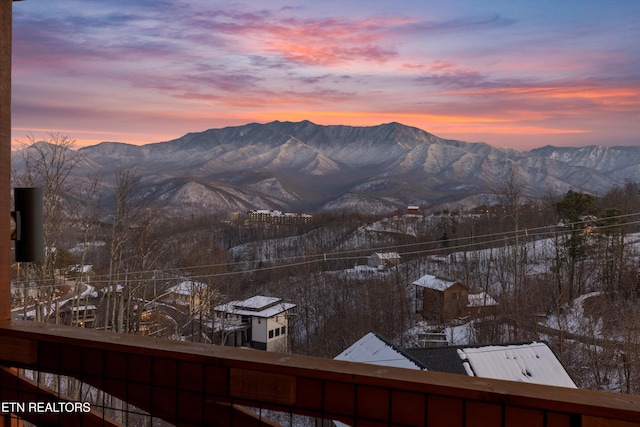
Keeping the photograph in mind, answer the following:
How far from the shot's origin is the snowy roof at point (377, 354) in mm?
7748

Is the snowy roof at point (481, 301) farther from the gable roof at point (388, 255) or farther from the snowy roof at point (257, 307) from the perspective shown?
the gable roof at point (388, 255)

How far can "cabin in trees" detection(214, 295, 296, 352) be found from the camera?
74.9 ft

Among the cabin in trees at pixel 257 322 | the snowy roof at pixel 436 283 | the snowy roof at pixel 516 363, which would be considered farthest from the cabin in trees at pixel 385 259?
the snowy roof at pixel 516 363

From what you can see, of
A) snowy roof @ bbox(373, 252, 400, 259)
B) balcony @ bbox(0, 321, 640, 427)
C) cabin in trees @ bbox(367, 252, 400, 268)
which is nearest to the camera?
balcony @ bbox(0, 321, 640, 427)

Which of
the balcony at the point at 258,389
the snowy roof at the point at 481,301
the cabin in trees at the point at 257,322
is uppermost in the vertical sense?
the balcony at the point at 258,389

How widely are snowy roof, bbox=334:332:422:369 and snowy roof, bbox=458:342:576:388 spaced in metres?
1.11

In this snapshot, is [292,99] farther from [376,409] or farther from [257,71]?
[376,409]

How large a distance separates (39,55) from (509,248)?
2627 cm

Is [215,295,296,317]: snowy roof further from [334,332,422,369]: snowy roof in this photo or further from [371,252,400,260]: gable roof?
[334,332,422,369]: snowy roof

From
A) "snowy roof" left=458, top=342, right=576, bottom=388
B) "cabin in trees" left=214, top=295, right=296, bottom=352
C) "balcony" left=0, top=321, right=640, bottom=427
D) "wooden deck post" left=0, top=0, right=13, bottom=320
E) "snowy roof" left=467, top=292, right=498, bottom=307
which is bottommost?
"cabin in trees" left=214, top=295, right=296, bottom=352

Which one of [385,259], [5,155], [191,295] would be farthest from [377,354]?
[385,259]

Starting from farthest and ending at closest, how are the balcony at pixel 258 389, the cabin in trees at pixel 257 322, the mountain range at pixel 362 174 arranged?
the mountain range at pixel 362 174
the cabin in trees at pixel 257 322
the balcony at pixel 258 389

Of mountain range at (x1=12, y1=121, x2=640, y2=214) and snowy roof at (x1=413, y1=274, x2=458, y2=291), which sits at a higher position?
mountain range at (x1=12, y1=121, x2=640, y2=214)

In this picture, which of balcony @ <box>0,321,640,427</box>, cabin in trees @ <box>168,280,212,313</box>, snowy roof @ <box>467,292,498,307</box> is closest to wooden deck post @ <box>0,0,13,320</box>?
balcony @ <box>0,321,640,427</box>
